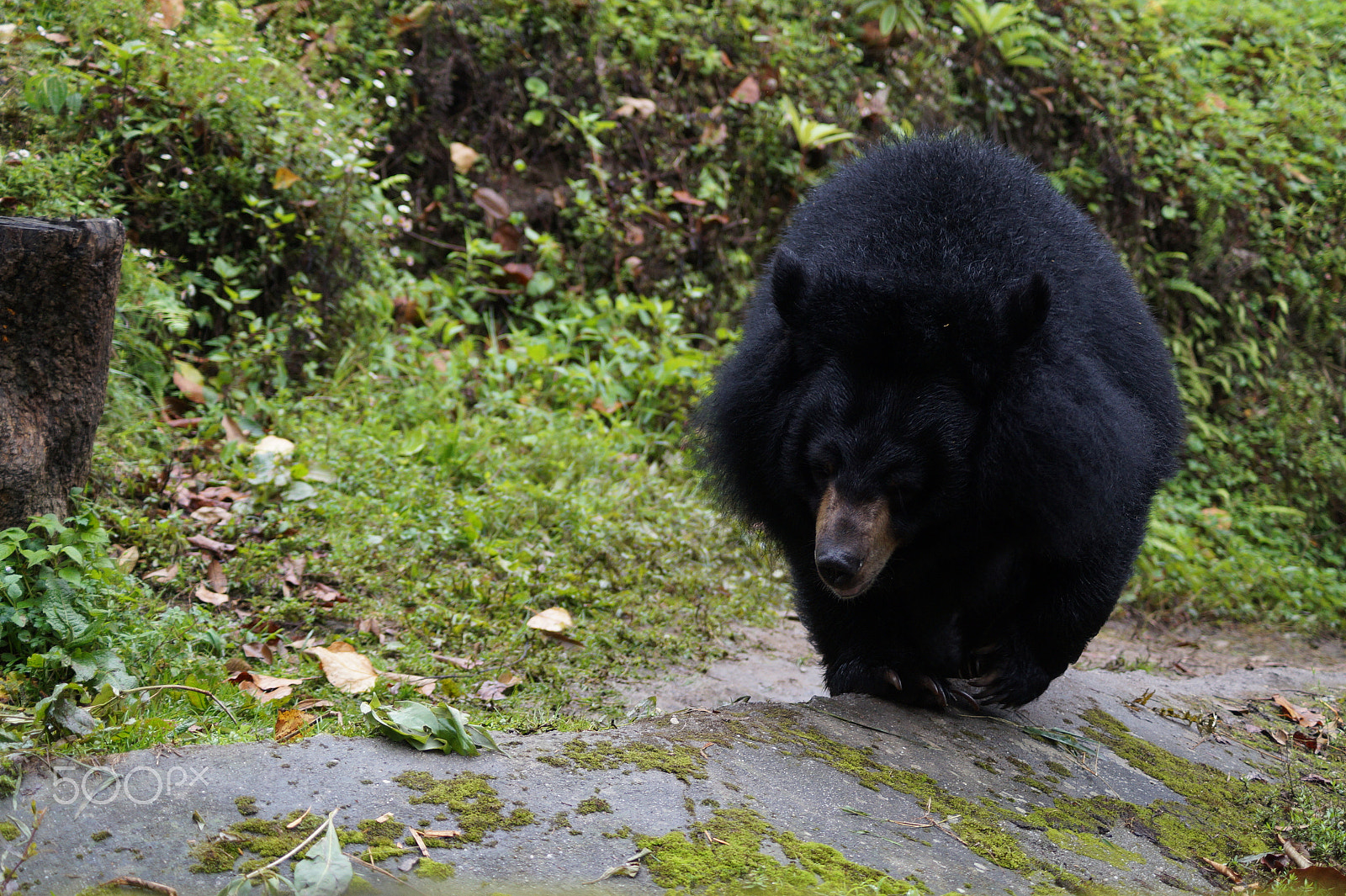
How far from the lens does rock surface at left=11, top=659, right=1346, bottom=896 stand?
1.75m

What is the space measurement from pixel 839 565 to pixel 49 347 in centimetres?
222

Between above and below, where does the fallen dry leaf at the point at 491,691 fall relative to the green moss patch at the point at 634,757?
below

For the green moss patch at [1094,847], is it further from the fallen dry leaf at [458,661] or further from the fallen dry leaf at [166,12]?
the fallen dry leaf at [166,12]

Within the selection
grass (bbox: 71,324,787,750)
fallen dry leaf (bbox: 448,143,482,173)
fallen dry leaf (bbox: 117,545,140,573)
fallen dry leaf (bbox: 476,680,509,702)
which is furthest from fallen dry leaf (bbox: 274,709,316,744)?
fallen dry leaf (bbox: 448,143,482,173)

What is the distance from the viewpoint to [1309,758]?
11.7ft

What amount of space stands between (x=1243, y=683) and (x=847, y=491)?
2794 millimetres

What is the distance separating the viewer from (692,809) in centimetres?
206

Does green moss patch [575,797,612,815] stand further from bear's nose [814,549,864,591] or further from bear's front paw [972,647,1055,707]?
bear's front paw [972,647,1055,707]

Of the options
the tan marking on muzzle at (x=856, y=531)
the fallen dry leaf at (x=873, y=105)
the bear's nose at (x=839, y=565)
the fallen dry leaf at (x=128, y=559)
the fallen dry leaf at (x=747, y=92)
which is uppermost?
the fallen dry leaf at (x=873, y=105)

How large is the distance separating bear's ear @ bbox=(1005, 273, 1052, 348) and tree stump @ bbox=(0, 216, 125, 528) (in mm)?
2408

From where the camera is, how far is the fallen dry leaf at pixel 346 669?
314cm

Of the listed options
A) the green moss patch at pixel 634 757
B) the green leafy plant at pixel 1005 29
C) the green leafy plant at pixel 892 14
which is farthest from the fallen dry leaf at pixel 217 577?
the green leafy plant at pixel 1005 29

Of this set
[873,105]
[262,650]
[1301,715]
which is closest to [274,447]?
[262,650]

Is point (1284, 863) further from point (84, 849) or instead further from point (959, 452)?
point (84, 849)
